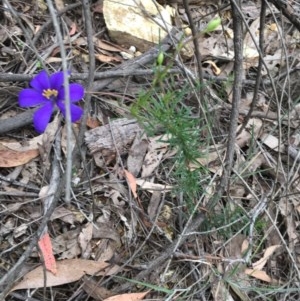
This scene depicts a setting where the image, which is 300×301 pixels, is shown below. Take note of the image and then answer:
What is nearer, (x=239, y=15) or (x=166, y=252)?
(x=239, y=15)

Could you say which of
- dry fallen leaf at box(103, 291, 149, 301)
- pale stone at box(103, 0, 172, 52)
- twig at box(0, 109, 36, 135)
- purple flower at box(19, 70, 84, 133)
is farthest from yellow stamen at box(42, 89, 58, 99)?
pale stone at box(103, 0, 172, 52)

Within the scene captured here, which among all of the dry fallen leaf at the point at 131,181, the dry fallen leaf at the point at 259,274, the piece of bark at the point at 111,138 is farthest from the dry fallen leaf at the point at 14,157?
the dry fallen leaf at the point at 259,274

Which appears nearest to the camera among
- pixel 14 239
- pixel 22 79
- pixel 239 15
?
pixel 239 15

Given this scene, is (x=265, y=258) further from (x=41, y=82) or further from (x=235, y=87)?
(x=41, y=82)

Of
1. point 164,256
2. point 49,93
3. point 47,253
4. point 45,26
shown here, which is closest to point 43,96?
point 49,93

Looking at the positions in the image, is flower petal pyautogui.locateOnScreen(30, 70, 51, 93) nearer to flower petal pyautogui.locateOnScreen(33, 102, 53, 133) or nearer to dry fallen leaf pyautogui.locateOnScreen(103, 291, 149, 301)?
flower petal pyautogui.locateOnScreen(33, 102, 53, 133)

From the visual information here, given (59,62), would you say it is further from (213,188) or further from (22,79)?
(213,188)

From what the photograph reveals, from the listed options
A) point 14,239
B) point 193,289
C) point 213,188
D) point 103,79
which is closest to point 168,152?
point 213,188
